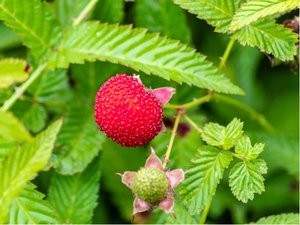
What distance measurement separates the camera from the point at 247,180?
1606 mm

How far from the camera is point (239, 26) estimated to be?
5.27ft

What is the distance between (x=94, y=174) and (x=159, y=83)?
0.39m

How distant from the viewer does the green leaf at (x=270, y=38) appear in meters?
1.68

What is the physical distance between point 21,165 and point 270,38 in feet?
2.54

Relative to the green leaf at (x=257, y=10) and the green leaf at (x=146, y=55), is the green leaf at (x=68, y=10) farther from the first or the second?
the green leaf at (x=257, y=10)

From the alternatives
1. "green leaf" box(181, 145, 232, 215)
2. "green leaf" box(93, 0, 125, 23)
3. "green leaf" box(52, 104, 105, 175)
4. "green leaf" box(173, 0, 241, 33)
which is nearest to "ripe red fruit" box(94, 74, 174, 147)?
"green leaf" box(181, 145, 232, 215)

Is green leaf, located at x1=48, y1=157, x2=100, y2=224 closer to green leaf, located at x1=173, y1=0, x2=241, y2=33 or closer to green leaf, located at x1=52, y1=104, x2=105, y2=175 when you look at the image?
green leaf, located at x1=52, y1=104, x2=105, y2=175

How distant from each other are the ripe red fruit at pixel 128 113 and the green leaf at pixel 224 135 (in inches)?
6.0

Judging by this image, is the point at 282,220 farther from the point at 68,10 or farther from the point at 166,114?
the point at 68,10

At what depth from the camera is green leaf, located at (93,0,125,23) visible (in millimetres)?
2102

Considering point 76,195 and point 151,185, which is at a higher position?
point 151,185

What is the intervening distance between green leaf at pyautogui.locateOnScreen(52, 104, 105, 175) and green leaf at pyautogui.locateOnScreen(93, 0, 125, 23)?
1.04 ft

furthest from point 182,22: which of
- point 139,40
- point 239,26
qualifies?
point 239,26

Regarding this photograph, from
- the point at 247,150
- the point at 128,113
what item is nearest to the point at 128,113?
the point at 128,113
